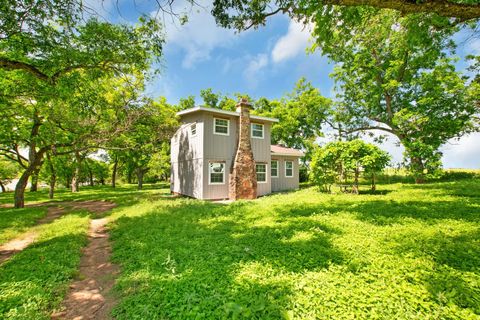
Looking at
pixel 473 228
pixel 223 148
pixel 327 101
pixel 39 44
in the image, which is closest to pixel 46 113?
pixel 39 44

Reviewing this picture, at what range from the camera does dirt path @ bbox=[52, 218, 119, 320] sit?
10.9 ft

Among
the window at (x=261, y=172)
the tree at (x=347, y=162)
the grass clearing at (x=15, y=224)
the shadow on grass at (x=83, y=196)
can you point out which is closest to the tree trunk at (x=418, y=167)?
the tree at (x=347, y=162)

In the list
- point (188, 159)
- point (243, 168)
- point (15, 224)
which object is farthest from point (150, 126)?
point (15, 224)

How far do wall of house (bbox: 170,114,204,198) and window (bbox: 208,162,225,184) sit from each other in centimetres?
67

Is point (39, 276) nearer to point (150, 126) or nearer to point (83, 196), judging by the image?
point (150, 126)

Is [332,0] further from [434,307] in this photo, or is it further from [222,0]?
[434,307]

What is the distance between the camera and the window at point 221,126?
46.3ft

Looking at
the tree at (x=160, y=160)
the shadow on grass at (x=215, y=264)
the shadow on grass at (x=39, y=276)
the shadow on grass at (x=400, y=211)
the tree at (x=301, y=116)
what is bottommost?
the shadow on grass at (x=39, y=276)

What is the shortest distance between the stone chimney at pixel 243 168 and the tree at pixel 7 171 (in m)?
34.3

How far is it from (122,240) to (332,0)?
806 centimetres

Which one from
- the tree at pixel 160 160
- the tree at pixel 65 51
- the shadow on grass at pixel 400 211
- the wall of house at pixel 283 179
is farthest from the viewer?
the tree at pixel 160 160

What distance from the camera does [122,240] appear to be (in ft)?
21.0

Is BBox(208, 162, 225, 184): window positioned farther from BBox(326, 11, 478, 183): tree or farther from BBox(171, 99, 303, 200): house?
BBox(326, 11, 478, 183): tree

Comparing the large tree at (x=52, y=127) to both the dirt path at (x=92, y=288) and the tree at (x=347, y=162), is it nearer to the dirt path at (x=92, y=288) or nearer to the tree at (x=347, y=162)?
the dirt path at (x=92, y=288)
